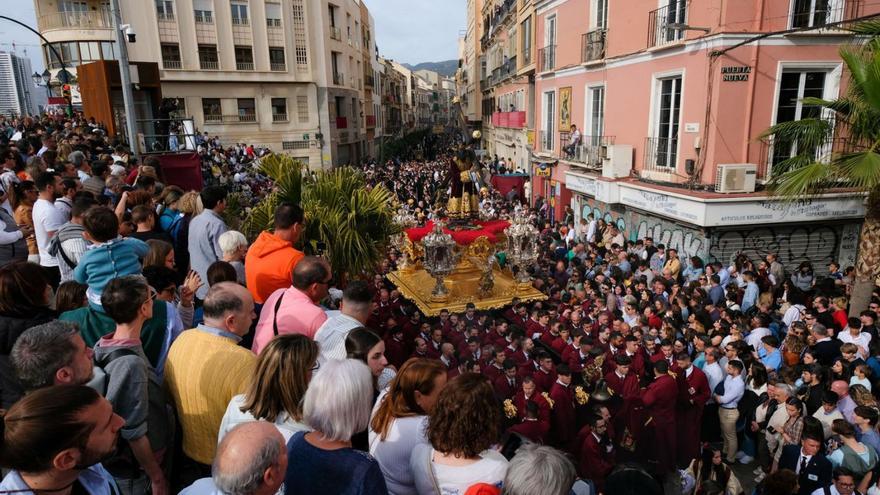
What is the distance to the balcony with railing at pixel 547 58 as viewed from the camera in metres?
21.2

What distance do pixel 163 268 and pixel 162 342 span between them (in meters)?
0.79

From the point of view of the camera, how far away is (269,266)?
499cm

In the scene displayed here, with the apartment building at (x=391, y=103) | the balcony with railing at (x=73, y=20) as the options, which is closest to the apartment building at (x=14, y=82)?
the apartment building at (x=391, y=103)

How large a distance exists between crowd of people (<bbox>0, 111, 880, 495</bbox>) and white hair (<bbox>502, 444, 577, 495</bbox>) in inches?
0.5

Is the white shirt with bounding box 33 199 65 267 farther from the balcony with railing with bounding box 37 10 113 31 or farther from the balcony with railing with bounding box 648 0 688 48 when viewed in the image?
the balcony with railing with bounding box 37 10 113 31

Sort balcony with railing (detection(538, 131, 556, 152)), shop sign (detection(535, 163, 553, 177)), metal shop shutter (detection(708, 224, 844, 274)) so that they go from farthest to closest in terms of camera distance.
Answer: balcony with railing (detection(538, 131, 556, 152)) → shop sign (detection(535, 163, 553, 177)) → metal shop shutter (detection(708, 224, 844, 274))

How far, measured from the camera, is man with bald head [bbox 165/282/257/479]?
3184 mm

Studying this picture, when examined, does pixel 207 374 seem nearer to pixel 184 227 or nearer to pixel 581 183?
pixel 184 227

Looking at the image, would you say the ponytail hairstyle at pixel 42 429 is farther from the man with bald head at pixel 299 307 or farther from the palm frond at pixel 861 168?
the palm frond at pixel 861 168

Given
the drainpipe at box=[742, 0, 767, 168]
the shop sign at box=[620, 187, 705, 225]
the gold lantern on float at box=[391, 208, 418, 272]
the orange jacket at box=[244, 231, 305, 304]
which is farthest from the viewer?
the shop sign at box=[620, 187, 705, 225]

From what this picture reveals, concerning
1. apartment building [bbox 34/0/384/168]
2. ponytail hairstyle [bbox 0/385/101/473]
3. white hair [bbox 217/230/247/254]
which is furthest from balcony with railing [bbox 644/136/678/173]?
apartment building [bbox 34/0/384/168]

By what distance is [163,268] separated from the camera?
4.12m

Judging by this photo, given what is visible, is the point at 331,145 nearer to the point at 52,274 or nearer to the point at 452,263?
the point at 452,263

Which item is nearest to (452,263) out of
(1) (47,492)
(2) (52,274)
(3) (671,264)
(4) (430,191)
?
(3) (671,264)
